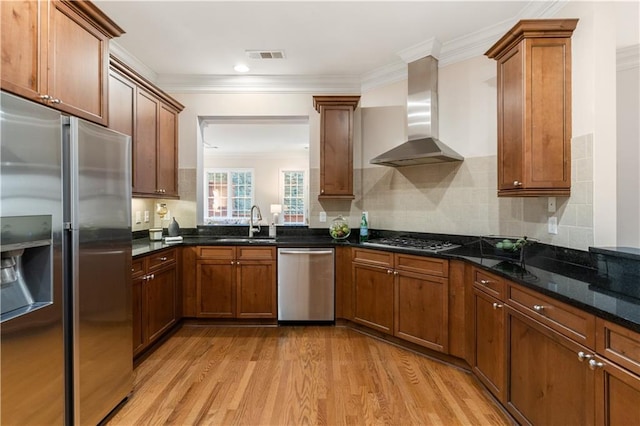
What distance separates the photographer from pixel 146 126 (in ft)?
9.70

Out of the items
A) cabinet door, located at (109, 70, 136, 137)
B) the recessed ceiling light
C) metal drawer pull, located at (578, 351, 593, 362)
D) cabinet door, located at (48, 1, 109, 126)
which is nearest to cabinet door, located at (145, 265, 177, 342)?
cabinet door, located at (109, 70, 136, 137)

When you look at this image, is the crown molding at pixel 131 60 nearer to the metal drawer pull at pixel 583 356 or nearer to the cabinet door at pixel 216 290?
the cabinet door at pixel 216 290

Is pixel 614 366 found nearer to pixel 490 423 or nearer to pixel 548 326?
pixel 548 326

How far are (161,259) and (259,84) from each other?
7.48ft

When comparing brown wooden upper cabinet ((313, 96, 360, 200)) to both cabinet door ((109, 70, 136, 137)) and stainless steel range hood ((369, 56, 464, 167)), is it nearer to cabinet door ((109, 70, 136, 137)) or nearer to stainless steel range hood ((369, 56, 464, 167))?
stainless steel range hood ((369, 56, 464, 167))

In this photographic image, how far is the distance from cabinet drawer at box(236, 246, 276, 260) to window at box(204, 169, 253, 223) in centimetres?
589

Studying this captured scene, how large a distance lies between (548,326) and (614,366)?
348 mm

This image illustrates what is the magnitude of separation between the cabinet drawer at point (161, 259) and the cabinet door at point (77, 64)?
1.21 metres

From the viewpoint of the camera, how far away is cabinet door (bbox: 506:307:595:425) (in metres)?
1.27

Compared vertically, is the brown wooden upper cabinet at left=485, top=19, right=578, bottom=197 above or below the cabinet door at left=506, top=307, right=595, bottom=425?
above

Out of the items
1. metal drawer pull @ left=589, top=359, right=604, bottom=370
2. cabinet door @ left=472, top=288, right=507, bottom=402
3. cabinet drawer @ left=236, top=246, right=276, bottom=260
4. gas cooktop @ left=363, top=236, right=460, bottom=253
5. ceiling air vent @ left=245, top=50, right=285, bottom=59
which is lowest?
cabinet door @ left=472, top=288, right=507, bottom=402

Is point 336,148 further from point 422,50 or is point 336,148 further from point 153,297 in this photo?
point 153,297

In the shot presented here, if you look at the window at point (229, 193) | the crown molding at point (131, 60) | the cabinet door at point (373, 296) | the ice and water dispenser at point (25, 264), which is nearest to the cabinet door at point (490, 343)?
the cabinet door at point (373, 296)

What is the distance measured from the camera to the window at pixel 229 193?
9.02 m
